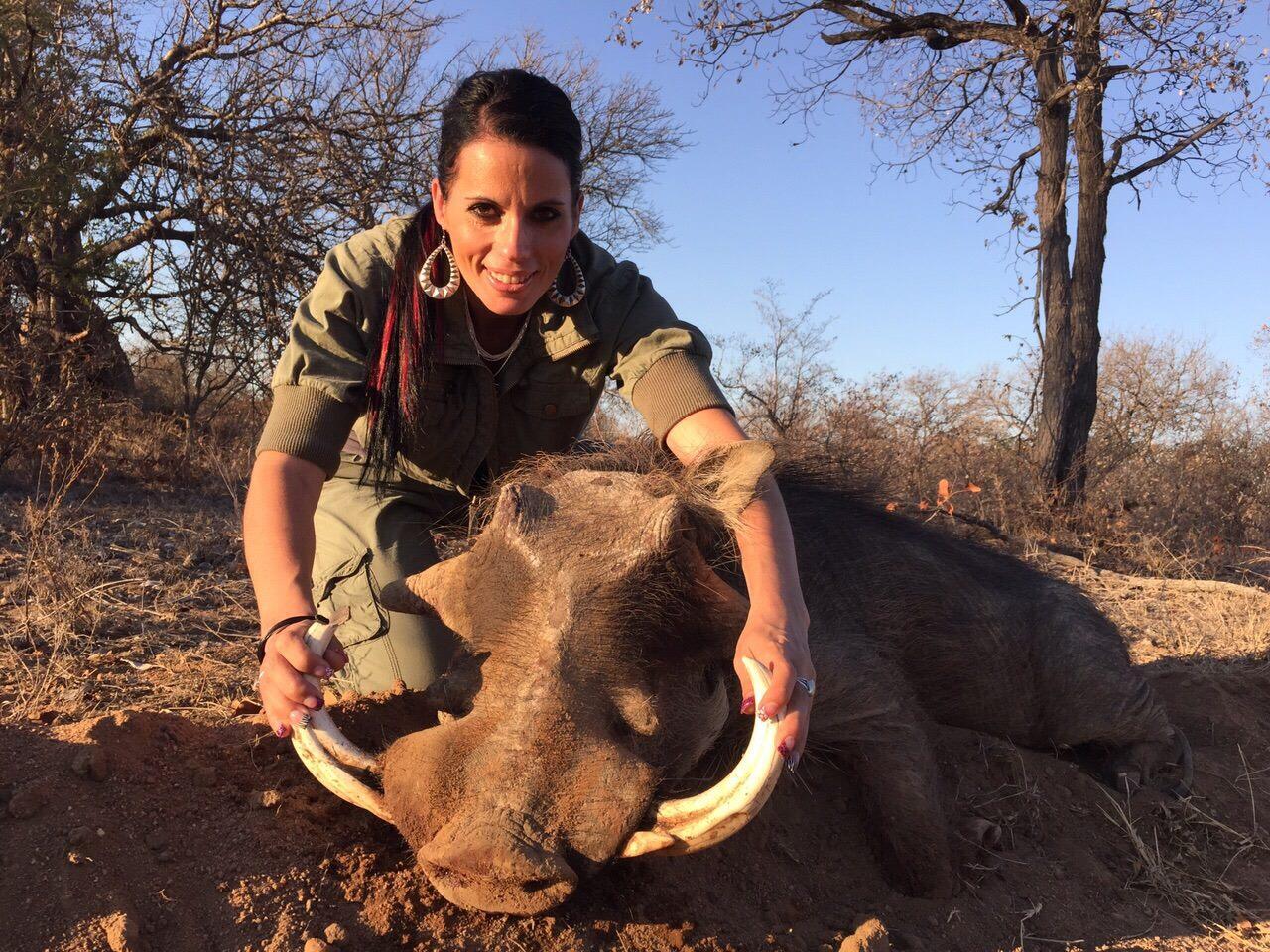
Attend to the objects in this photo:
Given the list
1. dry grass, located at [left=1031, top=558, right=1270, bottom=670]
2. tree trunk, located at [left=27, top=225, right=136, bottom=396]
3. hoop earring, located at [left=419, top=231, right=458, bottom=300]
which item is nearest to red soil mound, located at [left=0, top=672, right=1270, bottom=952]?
hoop earring, located at [left=419, top=231, right=458, bottom=300]

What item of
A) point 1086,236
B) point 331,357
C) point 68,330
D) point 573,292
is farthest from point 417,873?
point 1086,236

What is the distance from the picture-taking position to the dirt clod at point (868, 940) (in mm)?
2113

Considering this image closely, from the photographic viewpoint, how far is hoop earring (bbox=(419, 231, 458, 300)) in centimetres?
299

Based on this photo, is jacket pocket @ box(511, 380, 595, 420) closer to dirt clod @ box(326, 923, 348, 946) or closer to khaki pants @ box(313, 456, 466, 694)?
khaki pants @ box(313, 456, 466, 694)

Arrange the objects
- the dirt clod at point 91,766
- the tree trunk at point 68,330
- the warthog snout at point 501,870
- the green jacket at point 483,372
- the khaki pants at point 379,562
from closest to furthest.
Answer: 1. the warthog snout at point 501,870
2. the dirt clod at point 91,766
3. the green jacket at point 483,372
4. the khaki pants at point 379,562
5. the tree trunk at point 68,330

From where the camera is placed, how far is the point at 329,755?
A: 6.61 feet

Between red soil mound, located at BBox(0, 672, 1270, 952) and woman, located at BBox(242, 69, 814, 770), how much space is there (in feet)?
1.26

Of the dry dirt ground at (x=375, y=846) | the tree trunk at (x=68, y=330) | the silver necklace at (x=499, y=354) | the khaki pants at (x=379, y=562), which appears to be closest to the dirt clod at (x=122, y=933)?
the dry dirt ground at (x=375, y=846)

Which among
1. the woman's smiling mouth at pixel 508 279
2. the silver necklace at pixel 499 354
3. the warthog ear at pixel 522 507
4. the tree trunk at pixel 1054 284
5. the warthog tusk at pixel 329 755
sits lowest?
the warthog tusk at pixel 329 755

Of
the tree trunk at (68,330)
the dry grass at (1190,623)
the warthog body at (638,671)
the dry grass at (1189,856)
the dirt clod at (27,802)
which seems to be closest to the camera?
the warthog body at (638,671)

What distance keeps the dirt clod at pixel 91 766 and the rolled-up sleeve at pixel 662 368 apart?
166cm

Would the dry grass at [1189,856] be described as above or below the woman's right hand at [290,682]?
below

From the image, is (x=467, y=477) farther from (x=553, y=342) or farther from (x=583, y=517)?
(x=583, y=517)

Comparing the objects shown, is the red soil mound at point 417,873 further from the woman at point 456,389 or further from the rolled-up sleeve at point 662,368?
the rolled-up sleeve at point 662,368
